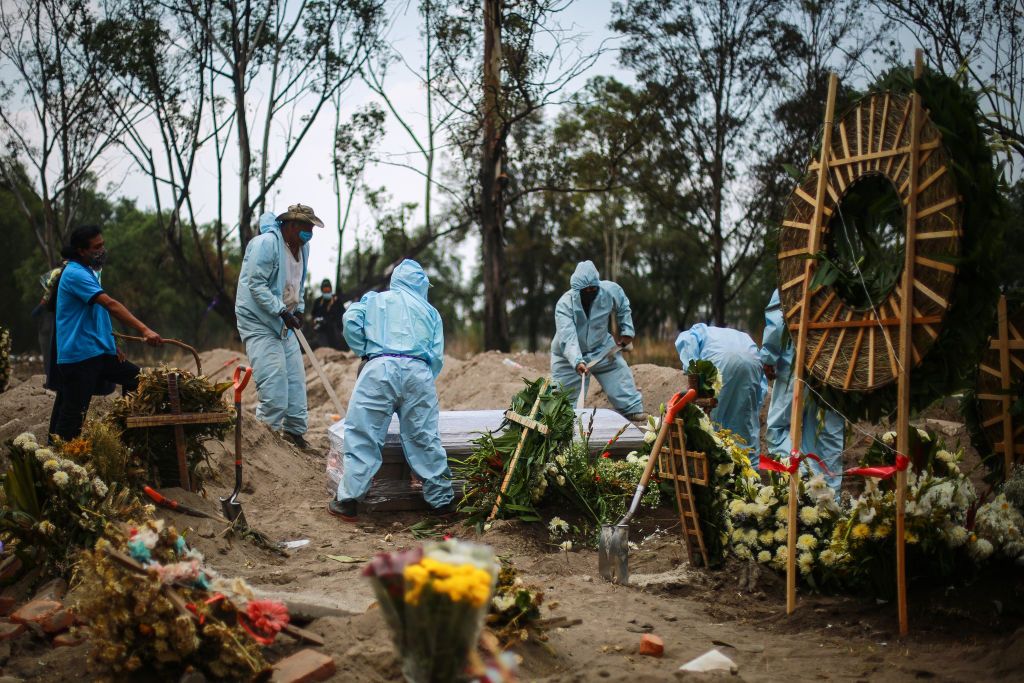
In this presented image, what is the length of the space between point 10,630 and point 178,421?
2206mm

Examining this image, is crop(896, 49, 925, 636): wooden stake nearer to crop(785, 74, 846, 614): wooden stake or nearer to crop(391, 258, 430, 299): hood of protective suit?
crop(785, 74, 846, 614): wooden stake

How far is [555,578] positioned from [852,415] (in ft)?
6.61

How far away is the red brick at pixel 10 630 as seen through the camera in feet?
13.5

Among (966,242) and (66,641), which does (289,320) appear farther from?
(966,242)

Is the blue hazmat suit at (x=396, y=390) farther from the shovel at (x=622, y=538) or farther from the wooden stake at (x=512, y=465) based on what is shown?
the shovel at (x=622, y=538)

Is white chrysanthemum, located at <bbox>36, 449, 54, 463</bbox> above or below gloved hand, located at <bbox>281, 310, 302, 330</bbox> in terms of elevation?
below

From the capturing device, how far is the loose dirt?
3965mm

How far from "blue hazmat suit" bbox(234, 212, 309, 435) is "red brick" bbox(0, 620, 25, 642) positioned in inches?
193

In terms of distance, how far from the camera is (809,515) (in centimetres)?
512

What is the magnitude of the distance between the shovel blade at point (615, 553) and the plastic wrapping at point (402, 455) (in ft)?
6.49

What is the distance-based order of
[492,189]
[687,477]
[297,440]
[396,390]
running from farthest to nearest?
1. [492,189]
2. [297,440]
3. [396,390]
4. [687,477]

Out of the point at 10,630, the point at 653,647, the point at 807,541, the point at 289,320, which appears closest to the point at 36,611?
the point at 10,630

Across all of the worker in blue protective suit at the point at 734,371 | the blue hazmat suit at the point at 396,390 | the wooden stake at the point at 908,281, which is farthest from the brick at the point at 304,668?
the worker in blue protective suit at the point at 734,371

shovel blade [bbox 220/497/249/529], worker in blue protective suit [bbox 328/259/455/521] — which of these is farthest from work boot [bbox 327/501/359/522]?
shovel blade [bbox 220/497/249/529]
